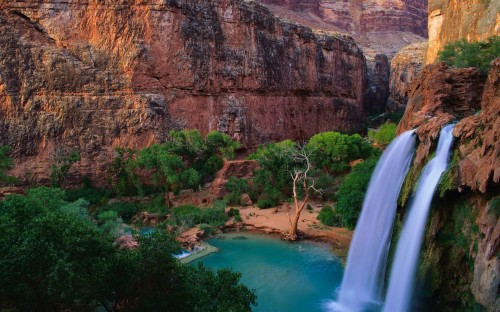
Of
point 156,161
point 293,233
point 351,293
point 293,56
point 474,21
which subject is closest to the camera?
point 351,293

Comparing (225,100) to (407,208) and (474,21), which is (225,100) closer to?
(474,21)

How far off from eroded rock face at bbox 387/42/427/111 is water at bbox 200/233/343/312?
4505cm

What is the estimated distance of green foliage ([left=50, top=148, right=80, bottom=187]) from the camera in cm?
2753

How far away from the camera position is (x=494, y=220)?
31.7 ft

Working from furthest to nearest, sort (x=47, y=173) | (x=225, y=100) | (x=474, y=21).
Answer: (x=225, y=100) → (x=47, y=173) → (x=474, y=21)

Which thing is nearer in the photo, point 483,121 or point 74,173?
point 483,121

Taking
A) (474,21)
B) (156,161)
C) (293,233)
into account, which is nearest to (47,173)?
(156,161)

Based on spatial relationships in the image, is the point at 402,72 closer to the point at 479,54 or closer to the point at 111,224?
the point at 479,54

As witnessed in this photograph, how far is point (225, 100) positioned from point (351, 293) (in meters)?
25.1

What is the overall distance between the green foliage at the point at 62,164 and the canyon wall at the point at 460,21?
26625 mm

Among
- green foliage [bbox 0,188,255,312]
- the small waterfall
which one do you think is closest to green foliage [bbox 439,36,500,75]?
the small waterfall

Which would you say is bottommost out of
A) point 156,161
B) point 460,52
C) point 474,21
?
point 156,161

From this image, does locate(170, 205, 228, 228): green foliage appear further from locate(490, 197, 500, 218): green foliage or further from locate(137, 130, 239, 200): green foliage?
locate(490, 197, 500, 218): green foliage

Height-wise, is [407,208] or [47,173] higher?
[407,208]
